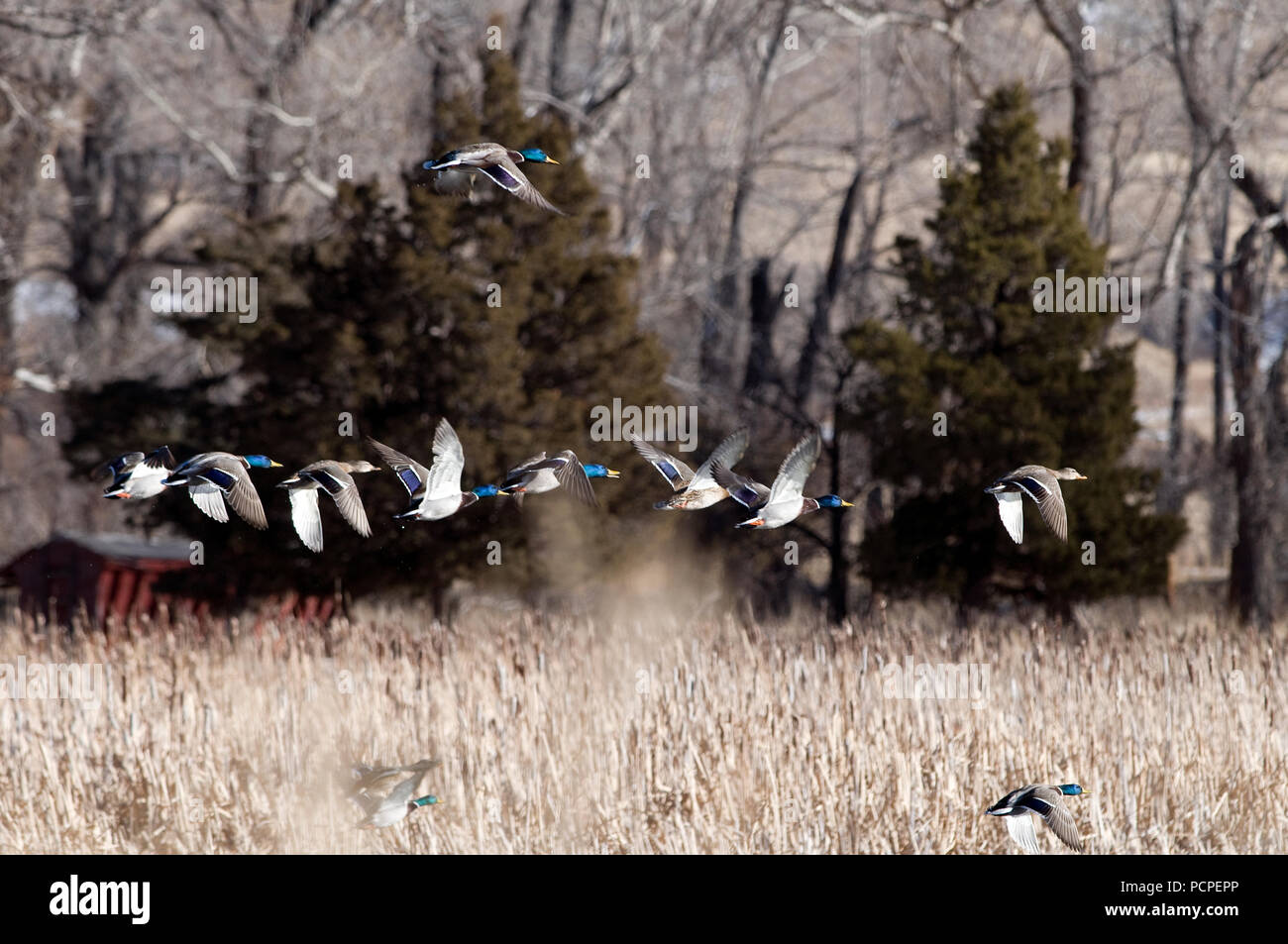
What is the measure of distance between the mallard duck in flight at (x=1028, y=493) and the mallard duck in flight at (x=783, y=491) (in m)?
0.61

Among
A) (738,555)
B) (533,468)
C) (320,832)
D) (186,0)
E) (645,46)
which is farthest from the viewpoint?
(186,0)

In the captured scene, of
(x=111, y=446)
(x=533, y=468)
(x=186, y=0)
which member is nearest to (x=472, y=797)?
(x=533, y=468)

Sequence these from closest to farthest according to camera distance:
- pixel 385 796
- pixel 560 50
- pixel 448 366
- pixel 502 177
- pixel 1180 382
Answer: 1. pixel 502 177
2. pixel 385 796
3. pixel 448 366
4. pixel 560 50
5. pixel 1180 382

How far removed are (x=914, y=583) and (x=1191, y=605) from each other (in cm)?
734

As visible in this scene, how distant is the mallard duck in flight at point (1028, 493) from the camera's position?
16.2 feet

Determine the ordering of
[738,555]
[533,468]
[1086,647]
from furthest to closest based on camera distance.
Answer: [738,555] → [1086,647] → [533,468]

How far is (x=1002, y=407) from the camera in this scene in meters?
16.9

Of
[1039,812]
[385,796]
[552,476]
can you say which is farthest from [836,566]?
[552,476]

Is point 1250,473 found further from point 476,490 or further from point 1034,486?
point 476,490

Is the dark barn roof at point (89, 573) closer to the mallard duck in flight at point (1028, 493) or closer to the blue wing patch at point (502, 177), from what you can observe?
the blue wing patch at point (502, 177)

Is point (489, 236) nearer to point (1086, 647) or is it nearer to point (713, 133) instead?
point (1086, 647)

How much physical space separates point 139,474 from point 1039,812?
3.52 m

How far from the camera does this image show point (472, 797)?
741cm

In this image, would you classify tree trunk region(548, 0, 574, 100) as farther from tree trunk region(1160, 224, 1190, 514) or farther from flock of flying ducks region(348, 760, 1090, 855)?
flock of flying ducks region(348, 760, 1090, 855)
